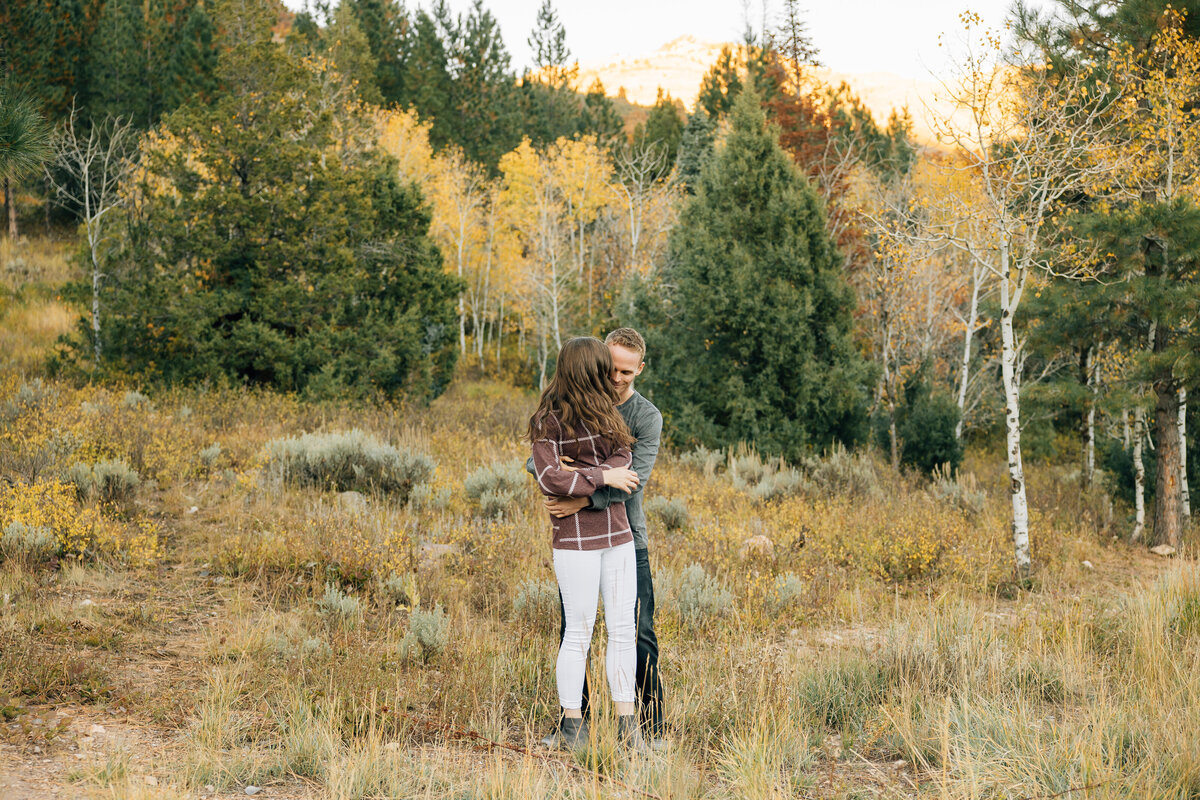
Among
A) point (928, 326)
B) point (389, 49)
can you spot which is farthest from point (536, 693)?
point (389, 49)

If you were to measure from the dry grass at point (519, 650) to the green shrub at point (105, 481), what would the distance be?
0.75ft

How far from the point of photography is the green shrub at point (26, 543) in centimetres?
536

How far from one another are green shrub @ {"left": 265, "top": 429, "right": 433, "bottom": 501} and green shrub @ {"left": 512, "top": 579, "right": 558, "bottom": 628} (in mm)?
3460

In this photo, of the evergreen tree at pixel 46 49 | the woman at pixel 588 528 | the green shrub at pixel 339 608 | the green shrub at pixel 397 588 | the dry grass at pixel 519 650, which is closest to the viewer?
the dry grass at pixel 519 650

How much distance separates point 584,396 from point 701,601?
2.64 m

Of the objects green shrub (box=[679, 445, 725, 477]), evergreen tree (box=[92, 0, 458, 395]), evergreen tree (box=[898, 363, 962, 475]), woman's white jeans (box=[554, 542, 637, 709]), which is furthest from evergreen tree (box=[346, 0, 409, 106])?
woman's white jeans (box=[554, 542, 637, 709])

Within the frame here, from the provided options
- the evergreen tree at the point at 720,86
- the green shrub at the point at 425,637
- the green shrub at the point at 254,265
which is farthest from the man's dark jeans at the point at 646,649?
the evergreen tree at the point at 720,86

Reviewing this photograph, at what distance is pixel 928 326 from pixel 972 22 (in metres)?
11.6

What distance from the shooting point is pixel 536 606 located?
17.0 feet

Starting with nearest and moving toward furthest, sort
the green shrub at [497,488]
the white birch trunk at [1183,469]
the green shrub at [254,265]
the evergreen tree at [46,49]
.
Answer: the green shrub at [497,488]
the white birch trunk at [1183,469]
the green shrub at [254,265]
the evergreen tree at [46,49]

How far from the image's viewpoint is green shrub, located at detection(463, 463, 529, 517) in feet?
25.6

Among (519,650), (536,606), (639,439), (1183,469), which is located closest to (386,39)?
(1183,469)

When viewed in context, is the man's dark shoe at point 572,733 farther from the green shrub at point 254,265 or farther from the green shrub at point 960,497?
the green shrub at point 254,265

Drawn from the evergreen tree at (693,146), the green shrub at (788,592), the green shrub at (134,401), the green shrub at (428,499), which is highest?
the evergreen tree at (693,146)
